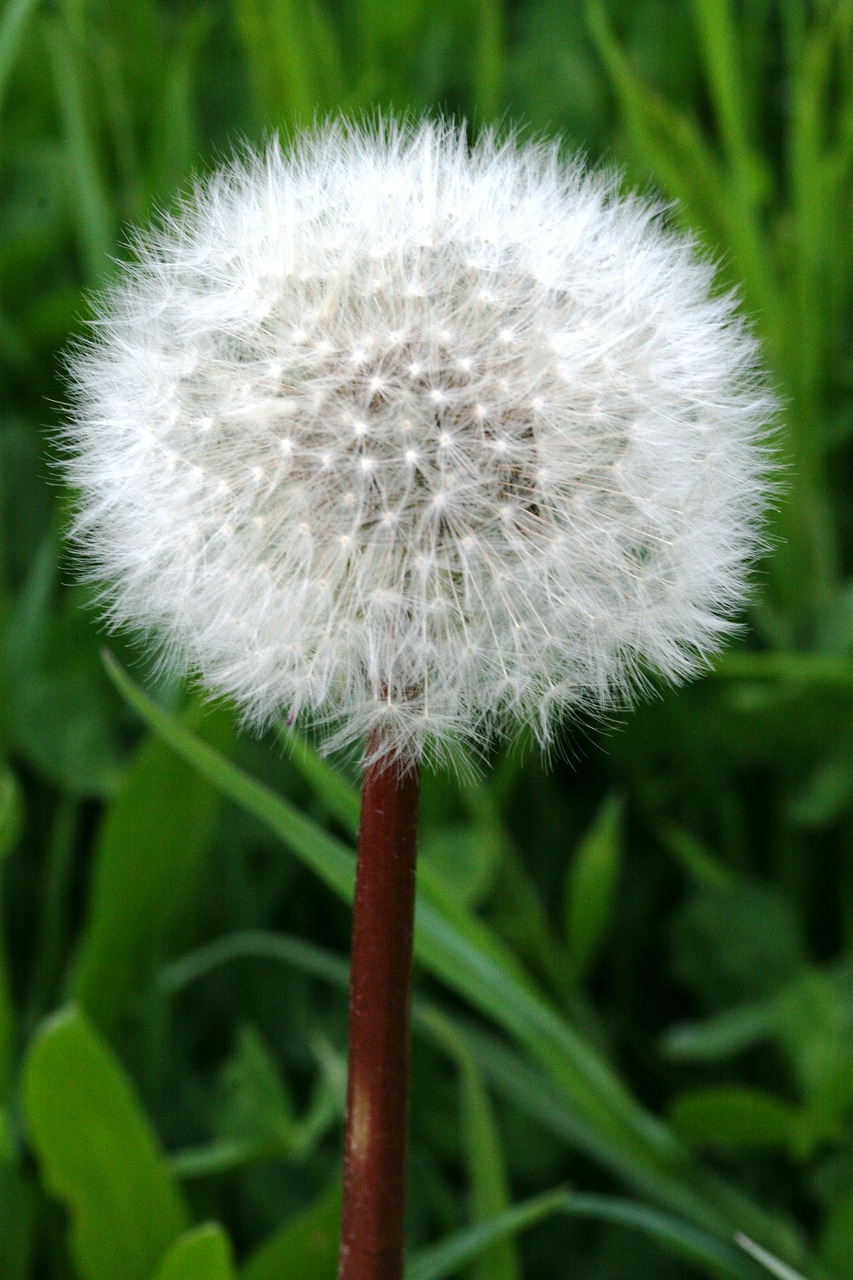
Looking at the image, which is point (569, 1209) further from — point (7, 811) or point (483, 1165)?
point (7, 811)

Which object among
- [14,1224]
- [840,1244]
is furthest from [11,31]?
[840,1244]

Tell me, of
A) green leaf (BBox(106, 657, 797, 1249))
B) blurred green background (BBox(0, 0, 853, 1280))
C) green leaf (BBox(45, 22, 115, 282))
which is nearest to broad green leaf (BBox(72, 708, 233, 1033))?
blurred green background (BBox(0, 0, 853, 1280))

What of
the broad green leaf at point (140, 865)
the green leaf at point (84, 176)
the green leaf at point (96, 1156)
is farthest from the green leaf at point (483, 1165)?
the green leaf at point (84, 176)

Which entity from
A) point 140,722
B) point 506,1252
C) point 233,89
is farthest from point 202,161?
point 506,1252

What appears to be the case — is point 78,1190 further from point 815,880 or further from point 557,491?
point 815,880

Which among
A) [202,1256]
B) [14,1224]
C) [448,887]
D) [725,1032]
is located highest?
[448,887]

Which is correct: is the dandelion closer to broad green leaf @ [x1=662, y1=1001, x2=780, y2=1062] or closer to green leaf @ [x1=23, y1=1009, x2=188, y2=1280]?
green leaf @ [x1=23, y1=1009, x2=188, y2=1280]
